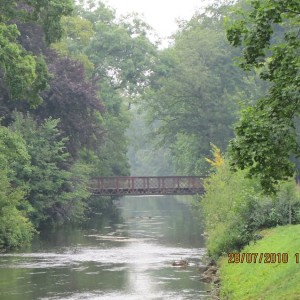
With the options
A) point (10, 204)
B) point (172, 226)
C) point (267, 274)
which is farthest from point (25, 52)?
point (267, 274)

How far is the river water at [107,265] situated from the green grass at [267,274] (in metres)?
1.36

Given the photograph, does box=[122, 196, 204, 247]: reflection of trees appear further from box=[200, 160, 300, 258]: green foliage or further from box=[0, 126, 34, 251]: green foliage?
box=[0, 126, 34, 251]: green foliage

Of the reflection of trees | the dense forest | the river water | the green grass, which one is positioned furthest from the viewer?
the reflection of trees

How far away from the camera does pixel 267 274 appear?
23516mm

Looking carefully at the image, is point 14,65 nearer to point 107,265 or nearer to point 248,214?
point 107,265

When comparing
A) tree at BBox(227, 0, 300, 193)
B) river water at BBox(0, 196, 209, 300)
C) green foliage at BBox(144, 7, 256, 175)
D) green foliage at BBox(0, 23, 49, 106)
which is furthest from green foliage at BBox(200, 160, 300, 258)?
green foliage at BBox(144, 7, 256, 175)

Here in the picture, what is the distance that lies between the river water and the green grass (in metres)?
1.36

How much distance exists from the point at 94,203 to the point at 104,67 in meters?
14.3

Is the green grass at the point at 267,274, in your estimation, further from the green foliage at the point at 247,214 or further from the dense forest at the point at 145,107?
the dense forest at the point at 145,107

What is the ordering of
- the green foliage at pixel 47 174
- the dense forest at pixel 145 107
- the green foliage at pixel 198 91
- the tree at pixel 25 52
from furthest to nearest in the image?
the green foliage at pixel 198 91 → the green foliage at pixel 47 174 → the tree at pixel 25 52 → the dense forest at pixel 145 107

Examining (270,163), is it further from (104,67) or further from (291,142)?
(104,67)

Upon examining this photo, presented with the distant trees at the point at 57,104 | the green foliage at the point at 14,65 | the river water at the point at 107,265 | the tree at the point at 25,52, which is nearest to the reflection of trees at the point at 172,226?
the river water at the point at 107,265

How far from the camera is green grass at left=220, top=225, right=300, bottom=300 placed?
20.6 metres

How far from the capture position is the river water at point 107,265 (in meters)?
27.5
